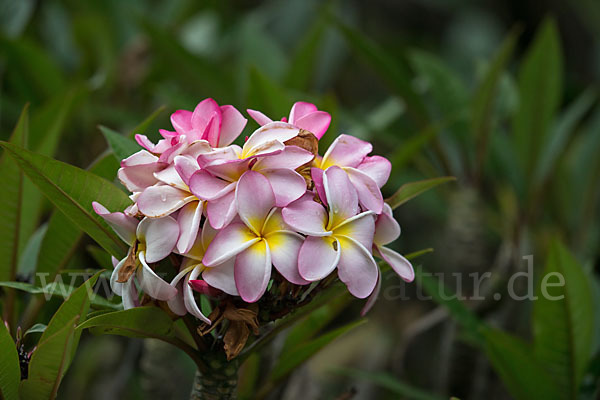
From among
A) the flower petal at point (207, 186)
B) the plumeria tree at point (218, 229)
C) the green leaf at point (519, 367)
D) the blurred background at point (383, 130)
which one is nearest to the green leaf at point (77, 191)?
the plumeria tree at point (218, 229)

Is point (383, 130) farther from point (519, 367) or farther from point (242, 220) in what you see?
point (242, 220)

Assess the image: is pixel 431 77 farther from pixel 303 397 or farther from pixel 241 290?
pixel 241 290

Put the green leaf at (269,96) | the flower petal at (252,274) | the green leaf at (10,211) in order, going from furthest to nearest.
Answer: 1. the green leaf at (269,96)
2. the green leaf at (10,211)
3. the flower petal at (252,274)

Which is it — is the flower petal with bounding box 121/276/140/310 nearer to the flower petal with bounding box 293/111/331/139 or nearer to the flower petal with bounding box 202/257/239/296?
the flower petal with bounding box 202/257/239/296

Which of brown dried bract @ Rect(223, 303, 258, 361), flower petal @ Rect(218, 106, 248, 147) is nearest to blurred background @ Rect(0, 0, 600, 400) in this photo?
brown dried bract @ Rect(223, 303, 258, 361)

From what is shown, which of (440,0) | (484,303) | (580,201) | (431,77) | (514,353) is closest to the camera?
(514,353)

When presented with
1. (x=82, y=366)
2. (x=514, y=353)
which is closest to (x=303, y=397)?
(x=514, y=353)

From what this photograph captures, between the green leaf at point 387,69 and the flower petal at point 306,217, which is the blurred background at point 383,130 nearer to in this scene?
the green leaf at point 387,69
